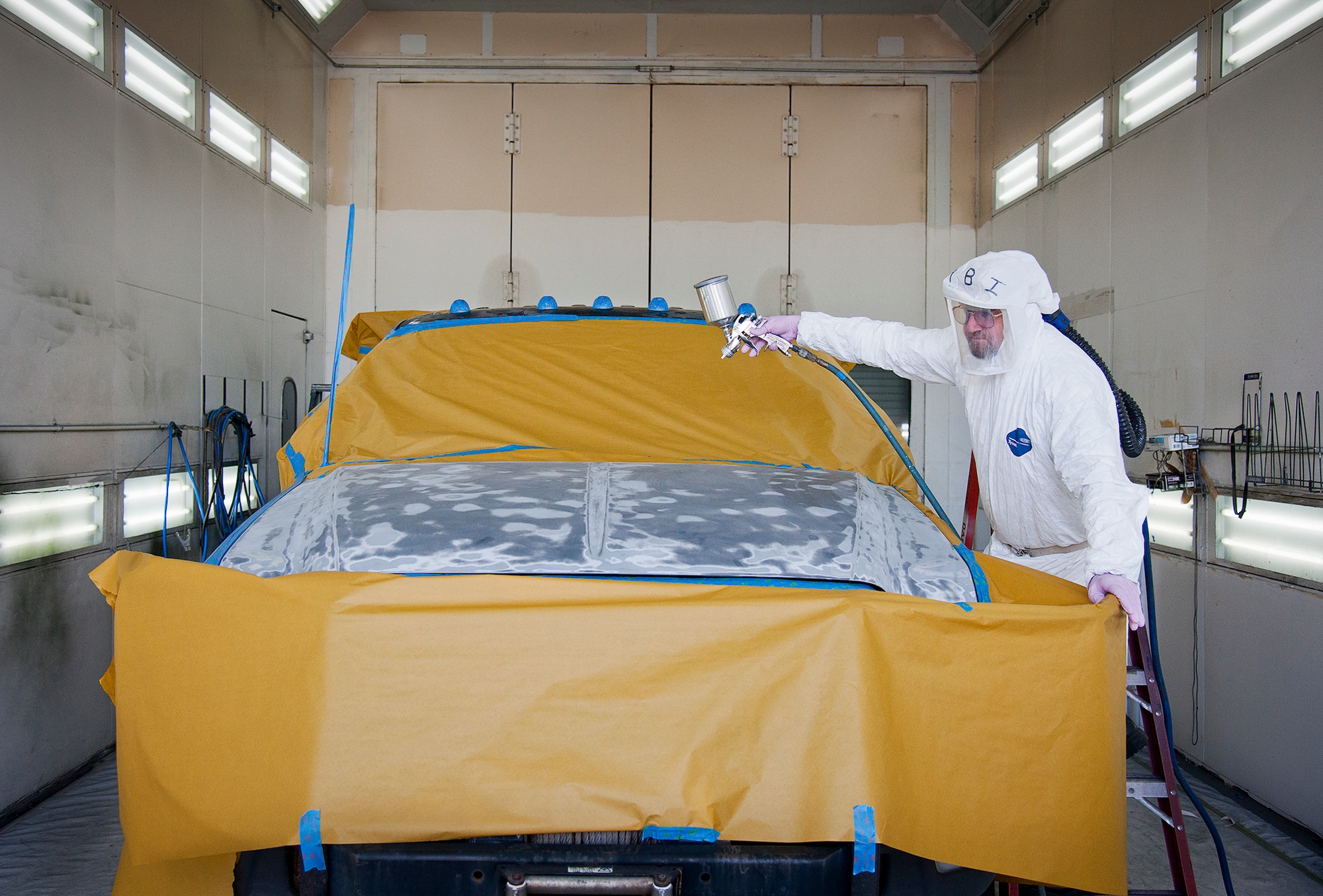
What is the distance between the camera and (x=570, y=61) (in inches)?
206

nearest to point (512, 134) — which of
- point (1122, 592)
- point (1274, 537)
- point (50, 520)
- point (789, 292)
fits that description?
point (789, 292)

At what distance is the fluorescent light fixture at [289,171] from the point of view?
465cm

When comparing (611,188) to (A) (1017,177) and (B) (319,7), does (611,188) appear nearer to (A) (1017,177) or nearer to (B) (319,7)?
(B) (319,7)

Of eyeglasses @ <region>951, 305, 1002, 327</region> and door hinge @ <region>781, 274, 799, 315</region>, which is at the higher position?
door hinge @ <region>781, 274, 799, 315</region>

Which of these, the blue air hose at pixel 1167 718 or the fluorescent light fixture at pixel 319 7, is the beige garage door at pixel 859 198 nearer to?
the fluorescent light fixture at pixel 319 7

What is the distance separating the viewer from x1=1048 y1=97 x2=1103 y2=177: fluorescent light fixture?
12.7 ft

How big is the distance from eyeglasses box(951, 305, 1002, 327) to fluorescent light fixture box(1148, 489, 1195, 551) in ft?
4.96

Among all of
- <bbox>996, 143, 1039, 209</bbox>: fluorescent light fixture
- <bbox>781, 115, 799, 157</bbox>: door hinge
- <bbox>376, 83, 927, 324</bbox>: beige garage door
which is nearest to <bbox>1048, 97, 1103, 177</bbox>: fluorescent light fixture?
<bbox>996, 143, 1039, 209</bbox>: fluorescent light fixture

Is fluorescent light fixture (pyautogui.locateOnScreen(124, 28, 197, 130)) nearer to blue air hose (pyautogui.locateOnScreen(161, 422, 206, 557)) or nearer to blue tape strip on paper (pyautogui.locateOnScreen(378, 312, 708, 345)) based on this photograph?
blue air hose (pyautogui.locateOnScreen(161, 422, 206, 557))

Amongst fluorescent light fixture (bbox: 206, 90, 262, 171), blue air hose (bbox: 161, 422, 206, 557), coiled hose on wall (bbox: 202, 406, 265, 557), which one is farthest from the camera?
fluorescent light fixture (bbox: 206, 90, 262, 171)

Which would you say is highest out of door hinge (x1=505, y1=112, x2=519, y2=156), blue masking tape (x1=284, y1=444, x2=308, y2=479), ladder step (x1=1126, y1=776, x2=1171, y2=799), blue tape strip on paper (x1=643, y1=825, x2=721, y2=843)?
door hinge (x1=505, y1=112, x2=519, y2=156)

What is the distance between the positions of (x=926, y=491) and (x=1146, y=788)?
0.77m

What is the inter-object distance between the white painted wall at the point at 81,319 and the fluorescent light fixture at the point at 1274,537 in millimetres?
4178

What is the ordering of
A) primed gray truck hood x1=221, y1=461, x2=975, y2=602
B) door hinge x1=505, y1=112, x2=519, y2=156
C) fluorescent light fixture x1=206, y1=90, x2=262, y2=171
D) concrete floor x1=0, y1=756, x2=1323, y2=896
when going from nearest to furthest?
primed gray truck hood x1=221, y1=461, x2=975, y2=602
concrete floor x1=0, y1=756, x2=1323, y2=896
fluorescent light fixture x1=206, y1=90, x2=262, y2=171
door hinge x1=505, y1=112, x2=519, y2=156
